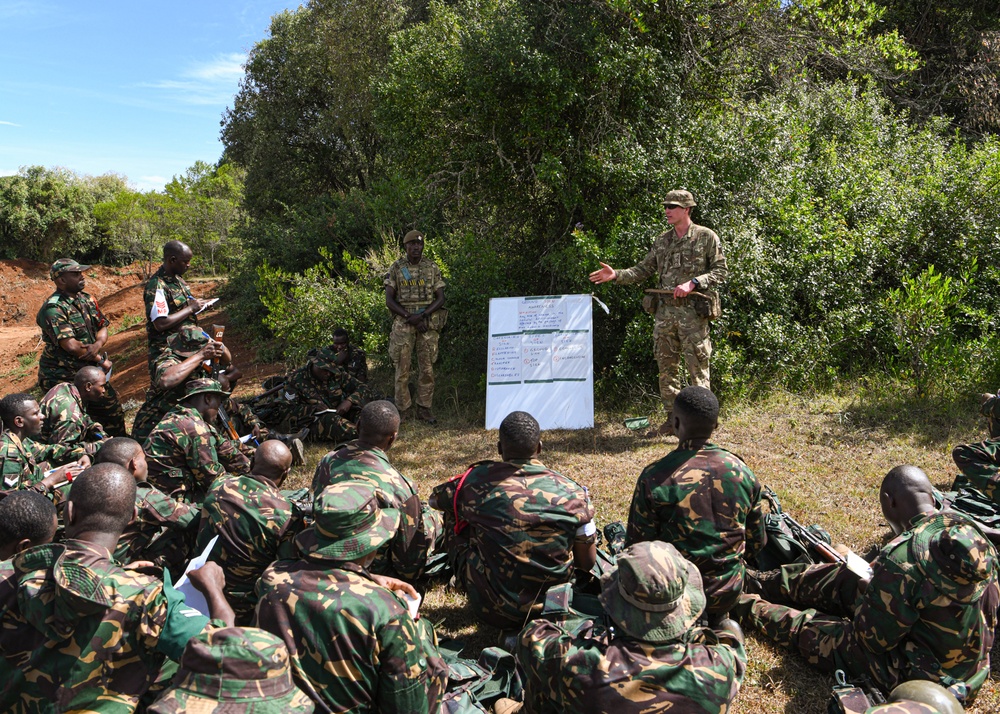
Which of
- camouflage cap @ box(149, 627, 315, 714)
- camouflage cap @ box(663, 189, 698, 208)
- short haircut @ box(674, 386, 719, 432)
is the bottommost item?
camouflage cap @ box(149, 627, 315, 714)

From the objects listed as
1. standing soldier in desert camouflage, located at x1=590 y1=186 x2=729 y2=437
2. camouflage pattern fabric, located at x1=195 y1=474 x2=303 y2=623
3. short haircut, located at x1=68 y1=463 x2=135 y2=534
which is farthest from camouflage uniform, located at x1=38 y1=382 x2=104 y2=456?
standing soldier in desert camouflage, located at x1=590 y1=186 x2=729 y2=437

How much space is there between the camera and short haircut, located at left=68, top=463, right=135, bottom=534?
294 cm

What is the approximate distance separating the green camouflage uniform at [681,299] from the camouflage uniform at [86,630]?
16.9ft

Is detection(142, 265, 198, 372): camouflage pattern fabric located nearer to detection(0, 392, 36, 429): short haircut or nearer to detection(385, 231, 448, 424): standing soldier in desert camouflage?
detection(0, 392, 36, 429): short haircut

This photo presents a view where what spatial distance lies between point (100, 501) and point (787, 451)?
236 inches

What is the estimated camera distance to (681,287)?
21.9 ft

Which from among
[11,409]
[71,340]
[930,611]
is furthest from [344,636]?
[71,340]

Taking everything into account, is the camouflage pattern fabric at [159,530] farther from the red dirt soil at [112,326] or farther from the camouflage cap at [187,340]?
the red dirt soil at [112,326]

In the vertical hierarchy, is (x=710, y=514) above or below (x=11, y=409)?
below

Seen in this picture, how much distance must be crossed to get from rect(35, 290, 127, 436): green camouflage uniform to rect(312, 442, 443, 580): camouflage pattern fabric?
13.1 feet

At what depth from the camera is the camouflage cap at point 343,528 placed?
110 inches

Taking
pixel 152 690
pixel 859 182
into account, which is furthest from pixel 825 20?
pixel 152 690

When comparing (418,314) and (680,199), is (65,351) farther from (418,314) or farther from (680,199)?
(680,199)

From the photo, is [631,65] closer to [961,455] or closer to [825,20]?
[825,20]
